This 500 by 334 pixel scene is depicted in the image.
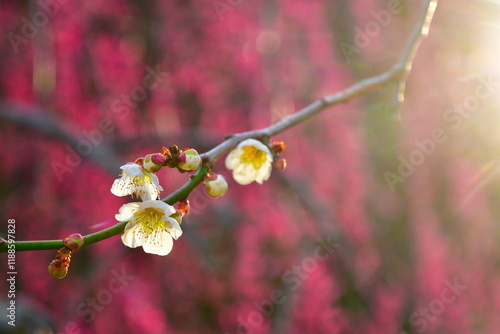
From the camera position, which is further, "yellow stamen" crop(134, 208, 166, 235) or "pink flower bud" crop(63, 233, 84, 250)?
"yellow stamen" crop(134, 208, 166, 235)

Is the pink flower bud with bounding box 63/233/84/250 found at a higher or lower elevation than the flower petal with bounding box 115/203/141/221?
lower

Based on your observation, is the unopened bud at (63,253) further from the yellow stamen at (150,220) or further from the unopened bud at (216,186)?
the unopened bud at (216,186)

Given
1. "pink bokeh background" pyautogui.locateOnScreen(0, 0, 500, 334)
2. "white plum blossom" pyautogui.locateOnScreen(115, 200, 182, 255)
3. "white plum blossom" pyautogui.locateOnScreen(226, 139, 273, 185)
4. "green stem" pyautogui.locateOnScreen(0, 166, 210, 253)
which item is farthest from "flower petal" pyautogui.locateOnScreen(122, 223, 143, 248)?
"pink bokeh background" pyautogui.locateOnScreen(0, 0, 500, 334)

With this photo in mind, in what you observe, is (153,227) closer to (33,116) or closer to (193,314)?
(33,116)

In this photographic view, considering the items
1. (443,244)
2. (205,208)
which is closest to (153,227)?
(205,208)

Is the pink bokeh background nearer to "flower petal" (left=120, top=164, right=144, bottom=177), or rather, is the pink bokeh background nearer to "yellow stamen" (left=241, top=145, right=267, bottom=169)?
"yellow stamen" (left=241, top=145, right=267, bottom=169)

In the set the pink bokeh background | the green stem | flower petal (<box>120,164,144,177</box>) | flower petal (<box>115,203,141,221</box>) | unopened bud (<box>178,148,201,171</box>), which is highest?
the pink bokeh background

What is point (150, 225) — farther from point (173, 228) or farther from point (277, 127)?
point (277, 127)
